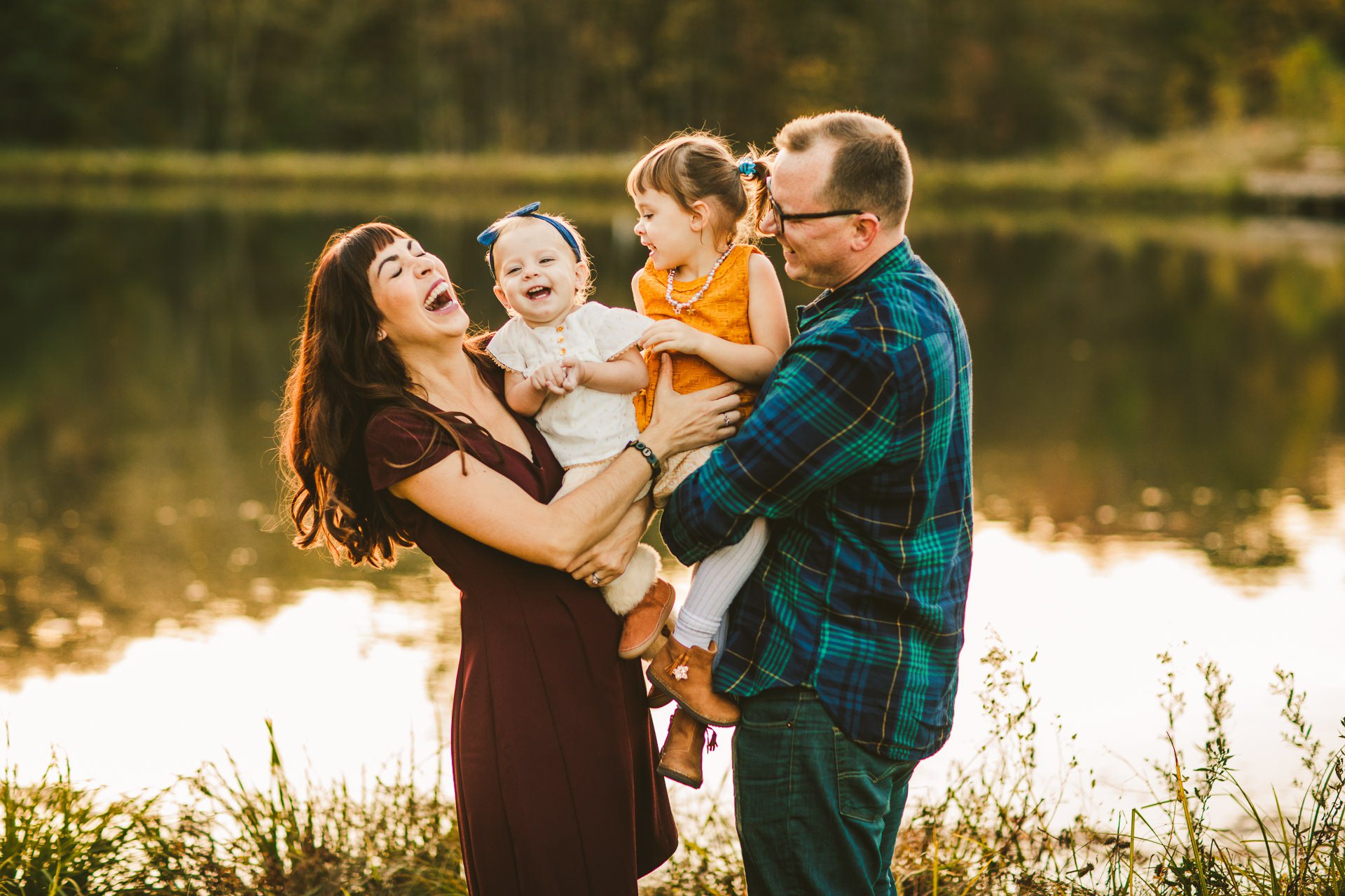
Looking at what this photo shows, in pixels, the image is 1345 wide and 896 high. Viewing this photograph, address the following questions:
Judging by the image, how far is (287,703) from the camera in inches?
205

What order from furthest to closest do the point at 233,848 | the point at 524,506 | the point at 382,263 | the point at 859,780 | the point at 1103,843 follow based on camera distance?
the point at 233,848 → the point at 1103,843 → the point at 382,263 → the point at 524,506 → the point at 859,780

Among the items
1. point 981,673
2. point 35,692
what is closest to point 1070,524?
point 981,673

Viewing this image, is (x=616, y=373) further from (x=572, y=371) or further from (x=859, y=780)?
(x=859, y=780)

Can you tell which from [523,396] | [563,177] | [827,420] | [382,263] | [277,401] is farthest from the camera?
[563,177]

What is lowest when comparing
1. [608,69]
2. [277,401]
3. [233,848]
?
[233,848]

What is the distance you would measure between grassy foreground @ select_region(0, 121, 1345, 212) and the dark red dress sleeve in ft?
91.4

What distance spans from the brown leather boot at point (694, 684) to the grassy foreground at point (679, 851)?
759 mm

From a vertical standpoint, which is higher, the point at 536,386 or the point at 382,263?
the point at 382,263

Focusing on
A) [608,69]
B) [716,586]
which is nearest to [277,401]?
[716,586]

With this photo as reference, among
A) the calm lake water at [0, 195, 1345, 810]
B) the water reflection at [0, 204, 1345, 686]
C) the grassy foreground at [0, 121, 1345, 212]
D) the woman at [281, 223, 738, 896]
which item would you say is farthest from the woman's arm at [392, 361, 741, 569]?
the grassy foreground at [0, 121, 1345, 212]

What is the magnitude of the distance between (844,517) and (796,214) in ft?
1.65

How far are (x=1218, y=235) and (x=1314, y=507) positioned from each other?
18.8 m

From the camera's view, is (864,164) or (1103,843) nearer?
(864,164)

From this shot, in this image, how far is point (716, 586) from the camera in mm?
2316
